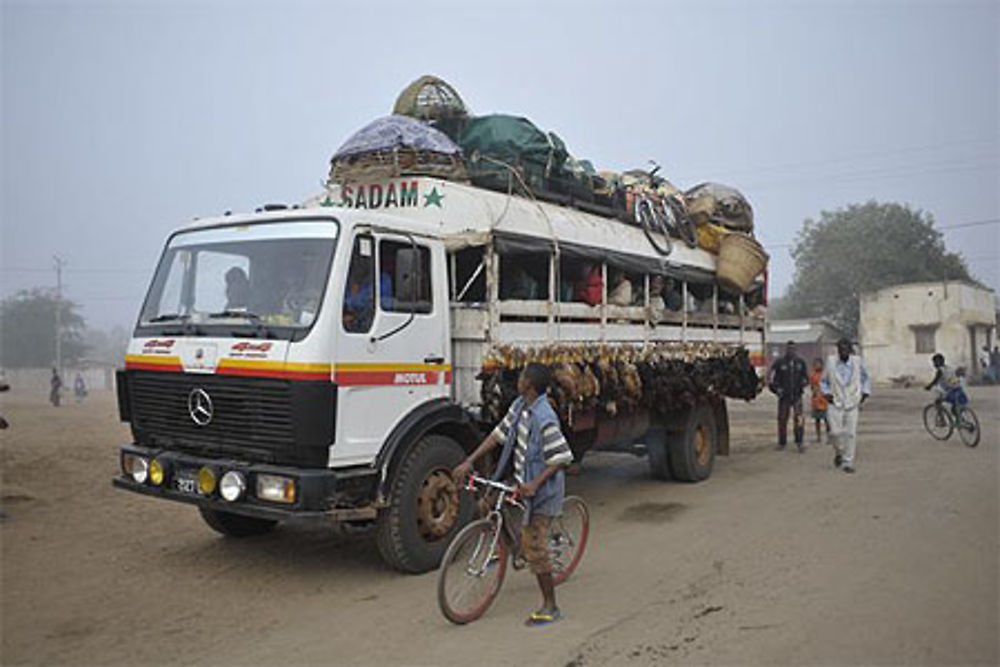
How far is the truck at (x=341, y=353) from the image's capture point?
4.70m

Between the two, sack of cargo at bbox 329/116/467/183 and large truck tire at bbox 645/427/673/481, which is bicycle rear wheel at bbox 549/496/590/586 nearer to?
sack of cargo at bbox 329/116/467/183

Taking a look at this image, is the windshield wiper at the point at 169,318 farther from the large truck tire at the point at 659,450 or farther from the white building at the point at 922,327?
the white building at the point at 922,327

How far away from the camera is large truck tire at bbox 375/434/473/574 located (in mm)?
5059

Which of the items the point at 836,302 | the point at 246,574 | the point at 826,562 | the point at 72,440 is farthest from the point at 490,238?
the point at 836,302

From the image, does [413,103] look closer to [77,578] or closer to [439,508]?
[439,508]

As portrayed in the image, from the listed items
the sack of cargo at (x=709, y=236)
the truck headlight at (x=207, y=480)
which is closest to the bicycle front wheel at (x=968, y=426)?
the sack of cargo at (x=709, y=236)

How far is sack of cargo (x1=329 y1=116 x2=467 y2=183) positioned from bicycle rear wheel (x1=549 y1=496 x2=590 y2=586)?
9.77 feet

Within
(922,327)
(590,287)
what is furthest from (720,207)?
(922,327)

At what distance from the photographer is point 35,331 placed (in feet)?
189

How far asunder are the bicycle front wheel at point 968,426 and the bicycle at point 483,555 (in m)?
9.03

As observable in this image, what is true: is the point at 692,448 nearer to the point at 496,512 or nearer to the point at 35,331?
the point at 496,512

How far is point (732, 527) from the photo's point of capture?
6523 mm

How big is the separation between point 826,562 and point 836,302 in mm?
41880

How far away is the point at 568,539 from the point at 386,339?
187 cm
